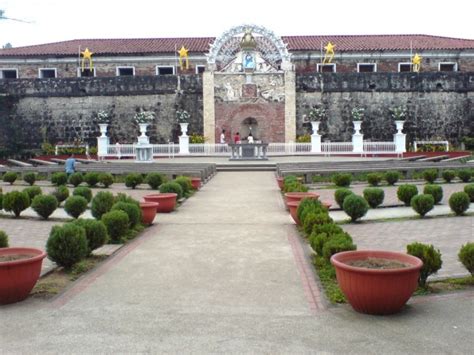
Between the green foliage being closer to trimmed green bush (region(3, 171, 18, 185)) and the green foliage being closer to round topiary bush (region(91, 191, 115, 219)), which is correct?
trimmed green bush (region(3, 171, 18, 185))

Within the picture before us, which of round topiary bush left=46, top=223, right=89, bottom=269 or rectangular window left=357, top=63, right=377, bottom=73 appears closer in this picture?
→ round topiary bush left=46, top=223, right=89, bottom=269

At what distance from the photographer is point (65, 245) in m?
6.94

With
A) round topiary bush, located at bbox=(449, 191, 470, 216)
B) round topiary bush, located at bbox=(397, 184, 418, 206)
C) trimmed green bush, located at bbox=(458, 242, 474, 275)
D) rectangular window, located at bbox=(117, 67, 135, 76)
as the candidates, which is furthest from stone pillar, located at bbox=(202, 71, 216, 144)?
trimmed green bush, located at bbox=(458, 242, 474, 275)

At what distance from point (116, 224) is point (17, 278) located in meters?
3.20

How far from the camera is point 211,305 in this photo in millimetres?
5695

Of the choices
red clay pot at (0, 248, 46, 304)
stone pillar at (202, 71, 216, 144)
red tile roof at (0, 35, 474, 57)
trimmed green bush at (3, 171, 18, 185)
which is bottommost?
red clay pot at (0, 248, 46, 304)

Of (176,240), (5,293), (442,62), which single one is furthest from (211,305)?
(442,62)

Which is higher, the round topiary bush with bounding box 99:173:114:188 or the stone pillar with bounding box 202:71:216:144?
the stone pillar with bounding box 202:71:216:144

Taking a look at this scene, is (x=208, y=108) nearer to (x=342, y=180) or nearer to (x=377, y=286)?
(x=342, y=180)

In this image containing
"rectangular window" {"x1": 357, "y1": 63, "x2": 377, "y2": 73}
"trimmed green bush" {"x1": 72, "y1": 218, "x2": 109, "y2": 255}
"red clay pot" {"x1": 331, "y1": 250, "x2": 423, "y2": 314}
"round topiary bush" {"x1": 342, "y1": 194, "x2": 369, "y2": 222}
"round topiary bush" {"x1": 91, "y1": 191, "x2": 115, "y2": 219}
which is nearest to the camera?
"red clay pot" {"x1": 331, "y1": 250, "x2": 423, "y2": 314}

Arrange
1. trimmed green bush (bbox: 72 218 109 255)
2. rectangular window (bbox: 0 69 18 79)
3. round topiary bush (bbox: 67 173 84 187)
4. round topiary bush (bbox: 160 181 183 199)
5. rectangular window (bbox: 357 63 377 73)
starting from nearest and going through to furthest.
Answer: trimmed green bush (bbox: 72 218 109 255), round topiary bush (bbox: 160 181 183 199), round topiary bush (bbox: 67 173 84 187), rectangular window (bbox: 357 63 377 73), rectangular window (bbox: 0 69 18 79)

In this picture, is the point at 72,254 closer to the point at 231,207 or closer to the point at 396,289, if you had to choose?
the point at 396,289

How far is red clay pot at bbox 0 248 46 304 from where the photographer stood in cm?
558

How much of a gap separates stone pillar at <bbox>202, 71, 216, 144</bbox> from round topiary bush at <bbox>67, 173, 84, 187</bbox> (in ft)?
48.9
